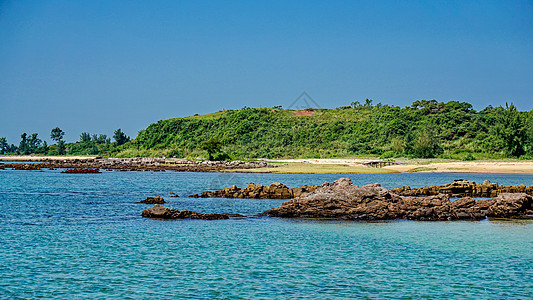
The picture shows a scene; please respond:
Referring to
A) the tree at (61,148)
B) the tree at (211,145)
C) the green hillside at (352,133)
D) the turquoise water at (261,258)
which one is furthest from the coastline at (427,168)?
the tree at (61,148)

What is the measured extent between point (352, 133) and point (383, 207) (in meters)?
96.0

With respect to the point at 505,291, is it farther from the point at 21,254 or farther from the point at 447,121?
the point at 447,121

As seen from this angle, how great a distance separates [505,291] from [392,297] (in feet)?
9.23

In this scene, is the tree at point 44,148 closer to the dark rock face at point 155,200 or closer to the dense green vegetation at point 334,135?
the dense green vegetation at point 334,135

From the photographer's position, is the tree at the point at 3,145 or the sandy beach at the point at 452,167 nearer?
the sandy beach at the point at 452,167

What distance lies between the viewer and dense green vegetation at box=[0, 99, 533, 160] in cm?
8600

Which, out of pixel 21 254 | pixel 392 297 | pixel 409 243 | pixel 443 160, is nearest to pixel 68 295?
pixel 21 254

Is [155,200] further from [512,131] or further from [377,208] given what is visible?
[512,131]

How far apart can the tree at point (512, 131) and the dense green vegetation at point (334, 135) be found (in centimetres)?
13

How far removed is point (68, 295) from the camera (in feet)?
38.8

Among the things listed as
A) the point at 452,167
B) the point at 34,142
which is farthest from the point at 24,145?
the point at 452,167

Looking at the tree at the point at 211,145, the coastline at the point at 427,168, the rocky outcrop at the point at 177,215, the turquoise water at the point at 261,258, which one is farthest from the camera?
the tree at the point at 211,145

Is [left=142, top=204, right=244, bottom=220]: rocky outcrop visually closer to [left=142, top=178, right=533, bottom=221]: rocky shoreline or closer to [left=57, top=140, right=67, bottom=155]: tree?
[left=142, top=178, right=533, bottom=221]: rocky shoreline

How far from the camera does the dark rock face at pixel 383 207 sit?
2408cm
